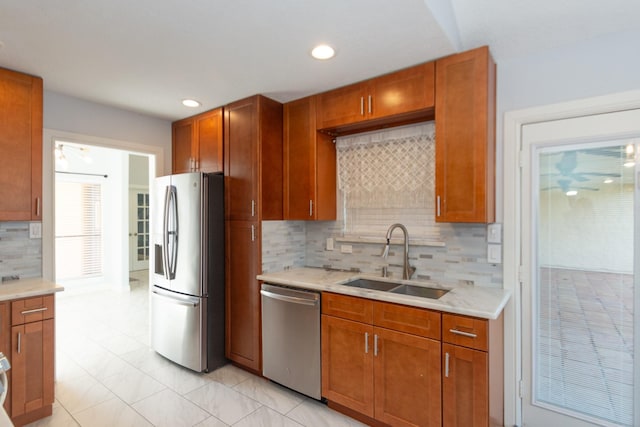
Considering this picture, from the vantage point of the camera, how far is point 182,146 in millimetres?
3457

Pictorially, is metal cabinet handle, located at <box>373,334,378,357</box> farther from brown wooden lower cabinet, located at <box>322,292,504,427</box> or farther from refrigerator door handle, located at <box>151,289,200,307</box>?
refrigerator door handle, located at <box>151,289,200,307</box>

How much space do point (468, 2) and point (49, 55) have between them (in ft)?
8.23

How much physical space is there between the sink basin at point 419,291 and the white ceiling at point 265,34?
1.55 m

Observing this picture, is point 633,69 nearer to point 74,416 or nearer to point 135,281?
point 74,416

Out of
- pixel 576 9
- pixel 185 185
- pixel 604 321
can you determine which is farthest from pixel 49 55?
pixel 604 321

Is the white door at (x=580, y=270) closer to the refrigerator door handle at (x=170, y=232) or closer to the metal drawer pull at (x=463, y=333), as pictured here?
the metal drawer pull at (x=463, y=333)

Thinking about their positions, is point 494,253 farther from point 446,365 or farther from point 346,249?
point 346,249

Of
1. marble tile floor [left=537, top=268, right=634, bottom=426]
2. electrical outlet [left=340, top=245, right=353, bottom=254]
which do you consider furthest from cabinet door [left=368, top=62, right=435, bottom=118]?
marble tile floor [left=537, top=268, right=634, bottom=426]

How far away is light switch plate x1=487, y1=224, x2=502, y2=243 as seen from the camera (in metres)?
2.21

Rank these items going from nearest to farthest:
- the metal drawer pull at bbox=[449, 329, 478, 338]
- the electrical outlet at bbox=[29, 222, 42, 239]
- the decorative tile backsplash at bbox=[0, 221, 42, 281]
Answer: the metal drawer pull at bbox=[449, 329, 478, 338] → the decorative tile backsplash at bbox=[0, 221, 42, 281] → the electrical outlet at bbox=[29, 222, 42, 239]

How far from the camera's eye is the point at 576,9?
1.73m

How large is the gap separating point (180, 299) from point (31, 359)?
3.35ft

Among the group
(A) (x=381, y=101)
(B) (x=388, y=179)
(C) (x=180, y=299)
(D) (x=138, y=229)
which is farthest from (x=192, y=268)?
(D) (x=138, y=229)

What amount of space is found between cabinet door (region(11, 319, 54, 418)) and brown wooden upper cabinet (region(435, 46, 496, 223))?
272cm
